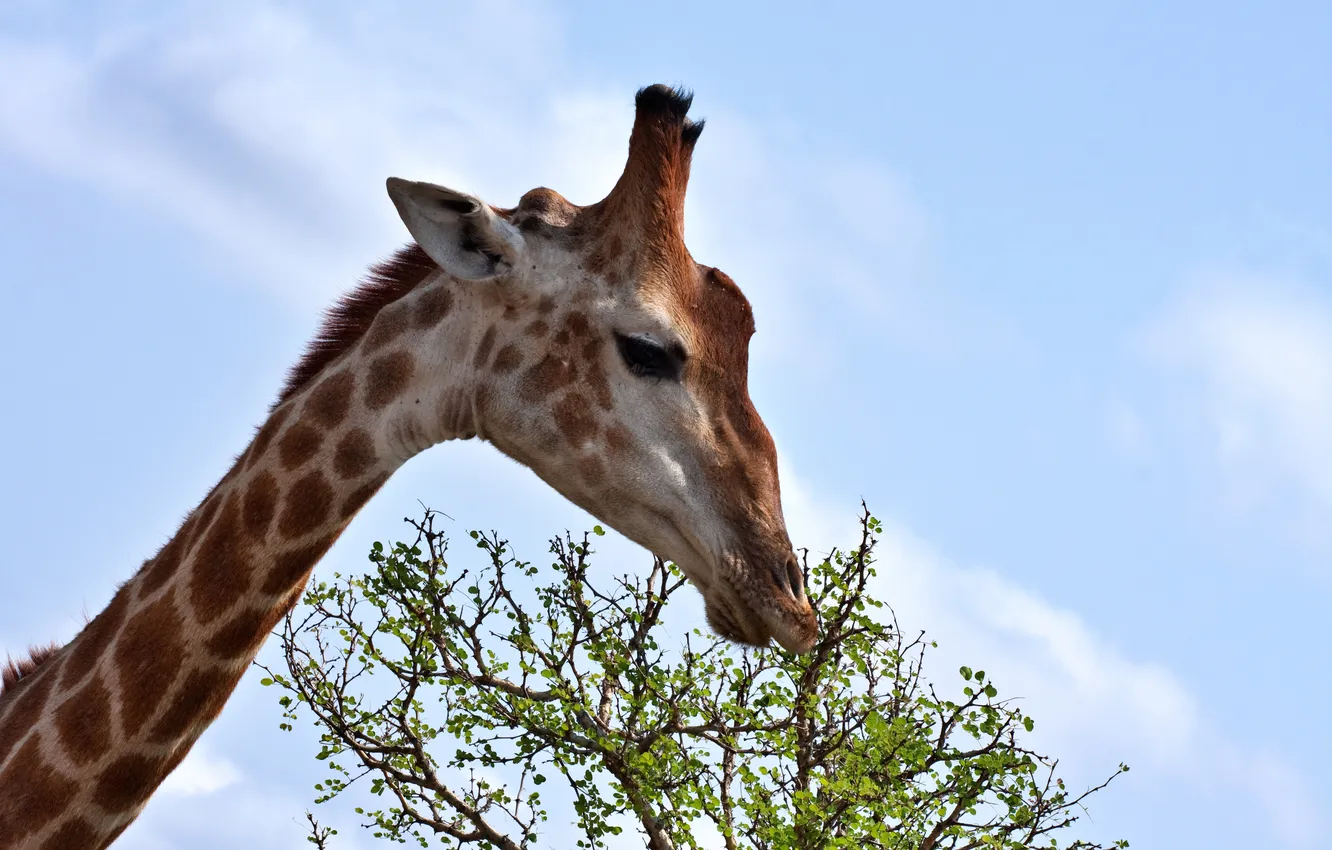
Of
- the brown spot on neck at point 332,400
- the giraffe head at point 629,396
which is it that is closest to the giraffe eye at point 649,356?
the giraffe head at point 629,396

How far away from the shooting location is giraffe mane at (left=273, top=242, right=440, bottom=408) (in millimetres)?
5578

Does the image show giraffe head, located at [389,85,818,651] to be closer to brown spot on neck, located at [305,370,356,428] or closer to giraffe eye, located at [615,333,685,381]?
giraffe eye, located at [615,333,685,381]

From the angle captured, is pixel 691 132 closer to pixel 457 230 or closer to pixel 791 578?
pixel 457 230

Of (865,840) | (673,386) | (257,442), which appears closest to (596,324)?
(673,386)

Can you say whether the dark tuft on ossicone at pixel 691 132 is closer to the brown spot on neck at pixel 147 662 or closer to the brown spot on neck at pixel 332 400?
the brown spot on neck at pixel 332 400

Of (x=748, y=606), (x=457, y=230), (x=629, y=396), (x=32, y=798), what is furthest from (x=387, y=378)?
(x=32, y=798)

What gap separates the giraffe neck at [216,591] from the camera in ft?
16.0

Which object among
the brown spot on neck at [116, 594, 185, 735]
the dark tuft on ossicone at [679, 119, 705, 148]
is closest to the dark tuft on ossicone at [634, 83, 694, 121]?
the dark tuft on ossicone at [679, 119, 705, 148]

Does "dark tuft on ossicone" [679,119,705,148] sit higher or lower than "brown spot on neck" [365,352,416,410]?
higher

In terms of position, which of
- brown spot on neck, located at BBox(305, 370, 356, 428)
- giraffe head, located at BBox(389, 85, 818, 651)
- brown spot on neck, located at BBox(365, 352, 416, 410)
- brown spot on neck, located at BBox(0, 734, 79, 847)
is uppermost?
giraffe head, located at BBox(389, 85, 818, 651)

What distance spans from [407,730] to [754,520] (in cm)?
314

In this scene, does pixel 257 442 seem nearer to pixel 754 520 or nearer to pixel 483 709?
pixel 754 520

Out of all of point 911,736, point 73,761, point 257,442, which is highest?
point 911,736

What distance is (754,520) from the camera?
5047 mm
